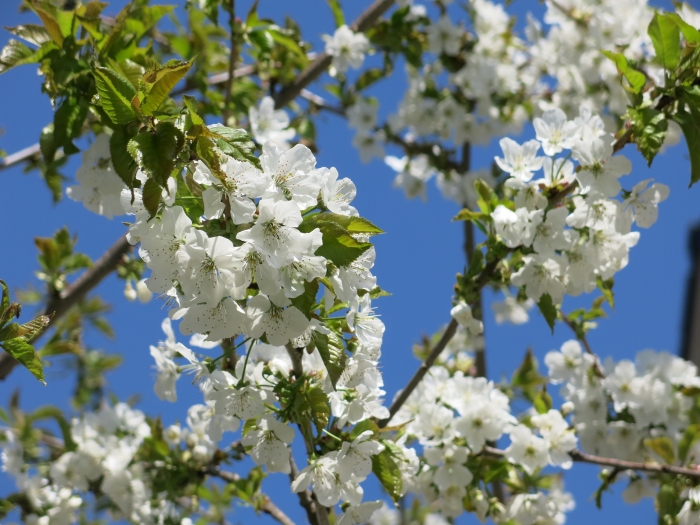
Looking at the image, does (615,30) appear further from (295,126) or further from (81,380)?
(81,380)

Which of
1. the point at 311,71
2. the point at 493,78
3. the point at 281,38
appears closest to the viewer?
the point at 281,38

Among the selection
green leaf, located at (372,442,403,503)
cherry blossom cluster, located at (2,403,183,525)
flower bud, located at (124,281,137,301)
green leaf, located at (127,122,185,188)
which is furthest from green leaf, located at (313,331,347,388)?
cherry blossom cluster, located at (2,403,183,525)

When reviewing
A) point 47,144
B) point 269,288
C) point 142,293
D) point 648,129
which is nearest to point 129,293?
point 142,293

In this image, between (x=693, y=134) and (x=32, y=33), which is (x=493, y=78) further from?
(x=32, y=33)

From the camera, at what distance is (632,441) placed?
2691 millimetres

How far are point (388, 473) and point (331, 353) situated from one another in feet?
1.43

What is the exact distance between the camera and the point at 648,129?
1816 mm

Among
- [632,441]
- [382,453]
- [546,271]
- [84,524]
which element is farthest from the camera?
[84,524]

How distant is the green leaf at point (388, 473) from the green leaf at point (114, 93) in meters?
1.03

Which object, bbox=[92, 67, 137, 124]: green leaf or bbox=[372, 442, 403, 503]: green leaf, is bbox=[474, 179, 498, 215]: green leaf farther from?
bbox=[92, 67, 137, 124]: green leaf

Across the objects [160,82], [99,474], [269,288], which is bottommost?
[99,474]

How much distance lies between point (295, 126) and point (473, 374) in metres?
1.58

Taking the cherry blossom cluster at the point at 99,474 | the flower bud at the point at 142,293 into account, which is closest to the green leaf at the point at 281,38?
the flower bud at the point at 142,293

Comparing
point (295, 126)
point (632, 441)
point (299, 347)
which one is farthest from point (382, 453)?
point (295, 126)
